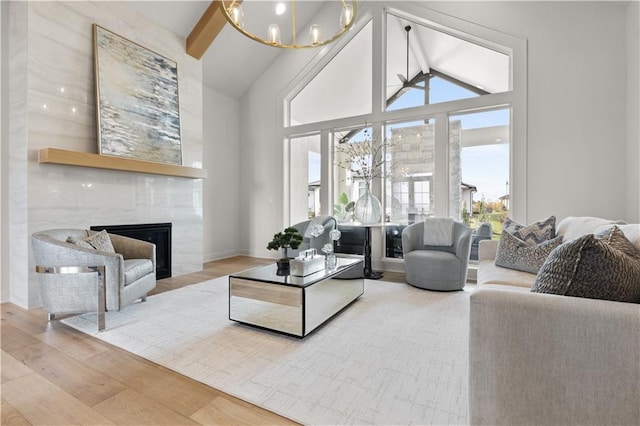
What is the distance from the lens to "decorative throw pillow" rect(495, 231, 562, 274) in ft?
8.49

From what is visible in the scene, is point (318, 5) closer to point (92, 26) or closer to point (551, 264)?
point (92, 26)

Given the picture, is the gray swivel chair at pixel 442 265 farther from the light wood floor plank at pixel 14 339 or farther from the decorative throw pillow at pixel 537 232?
the light wood floor plank at pixel 14 339

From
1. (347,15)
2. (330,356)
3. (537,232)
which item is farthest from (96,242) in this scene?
(537,232)

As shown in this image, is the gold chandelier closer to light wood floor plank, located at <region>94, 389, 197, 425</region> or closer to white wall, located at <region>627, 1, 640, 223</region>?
light wood floor plank, located at <region>94, 389, 197, 425</region>

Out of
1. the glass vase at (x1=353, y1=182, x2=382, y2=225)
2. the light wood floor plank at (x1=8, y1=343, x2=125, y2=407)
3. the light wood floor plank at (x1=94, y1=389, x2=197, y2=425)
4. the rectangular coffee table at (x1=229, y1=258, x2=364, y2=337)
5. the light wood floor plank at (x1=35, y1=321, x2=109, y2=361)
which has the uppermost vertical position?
the glass vase at (x1=353, y1=182, x2=382, y2=225)

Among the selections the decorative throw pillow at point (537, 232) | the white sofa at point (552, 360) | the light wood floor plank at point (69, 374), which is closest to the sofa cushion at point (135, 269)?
the light wood floor plank at point (69, 374)

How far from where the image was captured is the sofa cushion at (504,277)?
7.48 ft

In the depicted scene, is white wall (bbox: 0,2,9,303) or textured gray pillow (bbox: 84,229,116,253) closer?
textured gray pillow (bbox: 84,229,116,253)

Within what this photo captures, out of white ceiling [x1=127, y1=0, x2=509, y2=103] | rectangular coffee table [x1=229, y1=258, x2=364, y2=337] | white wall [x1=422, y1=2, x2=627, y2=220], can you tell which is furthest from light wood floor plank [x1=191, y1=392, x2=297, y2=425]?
white ceiling [x1=127, y1=0, x2=509, y2=103]

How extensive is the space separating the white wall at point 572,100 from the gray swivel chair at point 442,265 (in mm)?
1064

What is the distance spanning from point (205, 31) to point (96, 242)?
11.0 feet

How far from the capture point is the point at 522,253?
2.69 metres

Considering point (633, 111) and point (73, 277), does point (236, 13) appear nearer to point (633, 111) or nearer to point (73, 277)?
point (73, 277)

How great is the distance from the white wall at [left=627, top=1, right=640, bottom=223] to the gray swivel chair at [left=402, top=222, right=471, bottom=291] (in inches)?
64.8
